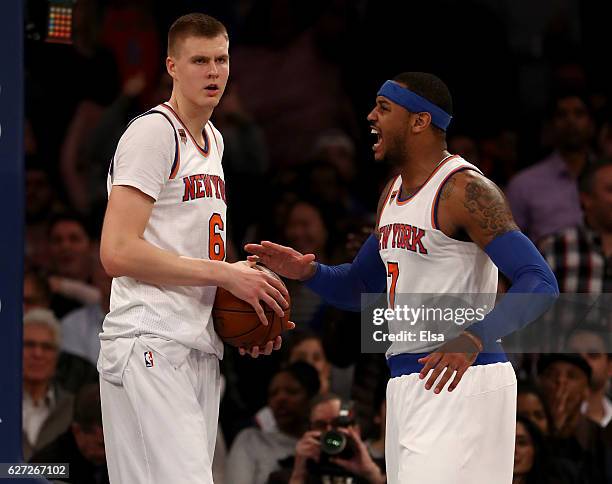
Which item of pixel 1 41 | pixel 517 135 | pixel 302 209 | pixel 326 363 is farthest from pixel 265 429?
pixel 517 135

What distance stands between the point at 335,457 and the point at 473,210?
2087 mm

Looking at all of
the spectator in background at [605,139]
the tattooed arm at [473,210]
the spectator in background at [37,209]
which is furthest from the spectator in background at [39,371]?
the spectator in background at [605,139]

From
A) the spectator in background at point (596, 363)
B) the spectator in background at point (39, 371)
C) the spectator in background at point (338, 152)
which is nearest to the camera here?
the spectator in background at point (596, 363)

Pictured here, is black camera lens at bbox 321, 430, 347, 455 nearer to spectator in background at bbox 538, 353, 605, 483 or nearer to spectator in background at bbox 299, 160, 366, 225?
spectator in background at bbox 538, 353, 605, 483

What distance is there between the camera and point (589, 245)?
308 inches

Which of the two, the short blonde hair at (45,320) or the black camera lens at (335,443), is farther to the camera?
the short blonde hair at (45,320)

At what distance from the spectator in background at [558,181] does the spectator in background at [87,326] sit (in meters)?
2.98

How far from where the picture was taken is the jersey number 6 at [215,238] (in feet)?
15.5

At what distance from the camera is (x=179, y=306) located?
15.0ft

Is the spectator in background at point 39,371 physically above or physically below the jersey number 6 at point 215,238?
below

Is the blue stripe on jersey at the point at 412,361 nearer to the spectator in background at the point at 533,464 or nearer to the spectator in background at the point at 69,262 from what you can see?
the spectator in background at the point at 533,464

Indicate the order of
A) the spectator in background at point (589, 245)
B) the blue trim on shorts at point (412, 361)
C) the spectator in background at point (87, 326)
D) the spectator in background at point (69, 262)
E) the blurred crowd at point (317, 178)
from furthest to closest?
the spectator in background at point (69, 262), the spectator in background at point (87, 326), the spectator in background at point (589, 245), the blurred crowd at point (317, 178), the blue trim on shorts at point (412, 361)

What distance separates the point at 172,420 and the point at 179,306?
442 mm

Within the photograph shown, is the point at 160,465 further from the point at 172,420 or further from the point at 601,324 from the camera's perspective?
the point at 601,324
